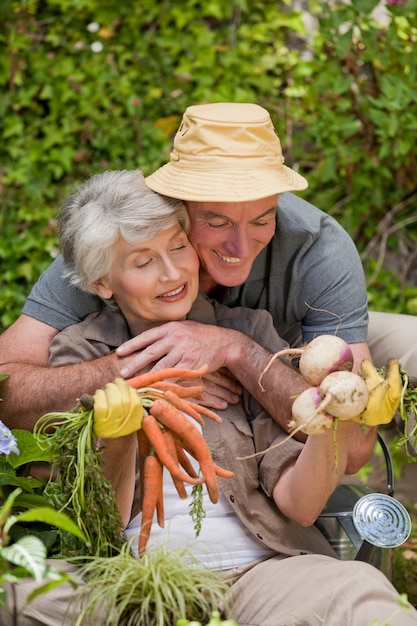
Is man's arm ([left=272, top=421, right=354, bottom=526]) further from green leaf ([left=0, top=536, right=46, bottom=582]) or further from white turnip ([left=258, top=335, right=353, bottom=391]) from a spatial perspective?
green leaf ([left=0, top=536, right=46, bottom=582])

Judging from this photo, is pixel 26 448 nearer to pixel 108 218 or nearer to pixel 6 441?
pixel 6 441

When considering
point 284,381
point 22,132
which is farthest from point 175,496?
point 22,132

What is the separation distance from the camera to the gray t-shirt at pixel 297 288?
8.67ft

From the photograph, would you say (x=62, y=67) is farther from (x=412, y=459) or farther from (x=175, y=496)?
(x=412, y=459)

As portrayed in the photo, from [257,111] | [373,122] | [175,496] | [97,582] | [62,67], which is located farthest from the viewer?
[62,67]

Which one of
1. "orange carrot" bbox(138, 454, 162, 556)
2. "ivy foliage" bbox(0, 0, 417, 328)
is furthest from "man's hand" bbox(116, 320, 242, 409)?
"ivy foliage" bbox(0, 0, 417, 328)

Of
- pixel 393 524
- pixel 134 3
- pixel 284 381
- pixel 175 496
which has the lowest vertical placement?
pixel 393 524

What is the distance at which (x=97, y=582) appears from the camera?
1.80 meters

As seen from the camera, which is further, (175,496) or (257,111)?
(257,111)

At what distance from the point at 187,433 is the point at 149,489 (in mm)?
152

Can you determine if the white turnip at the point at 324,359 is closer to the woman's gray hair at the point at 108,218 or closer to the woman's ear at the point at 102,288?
the woman's gray hair at the point at 108,218

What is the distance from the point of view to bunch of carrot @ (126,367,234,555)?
1907mm

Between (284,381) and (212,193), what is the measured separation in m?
0.52

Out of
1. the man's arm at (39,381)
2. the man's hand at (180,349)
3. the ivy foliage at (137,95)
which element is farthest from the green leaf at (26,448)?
the ivy foliage at (137,95)
